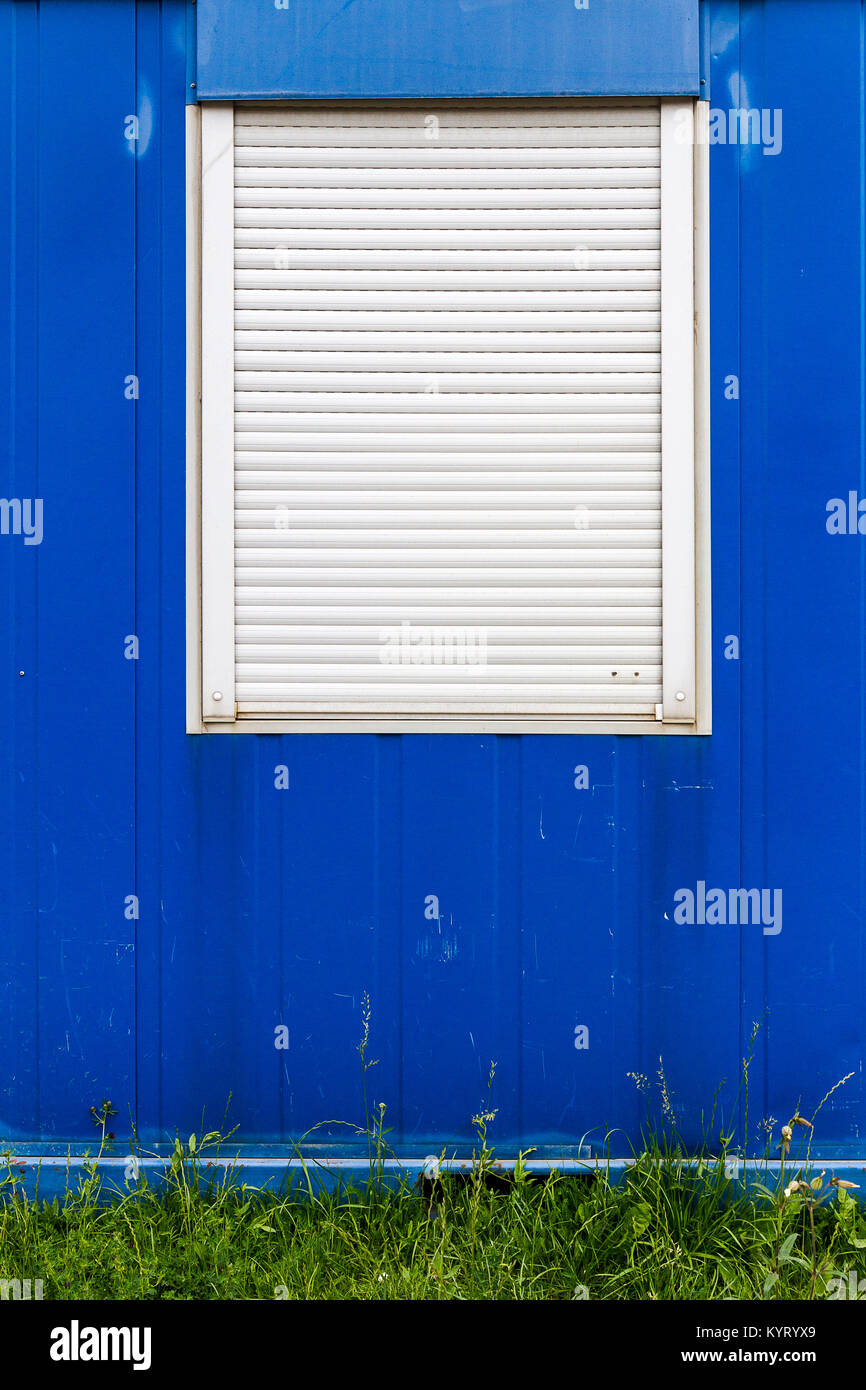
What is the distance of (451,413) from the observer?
9.28ft

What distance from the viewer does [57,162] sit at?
283cm

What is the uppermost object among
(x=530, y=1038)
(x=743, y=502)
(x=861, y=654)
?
(x=743, y=502)

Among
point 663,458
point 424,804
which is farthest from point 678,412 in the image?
point 424,804

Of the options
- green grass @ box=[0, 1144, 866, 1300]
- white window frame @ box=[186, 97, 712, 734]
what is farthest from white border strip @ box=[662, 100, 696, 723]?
green grass @ box=[0, 1144, 866, 1300]

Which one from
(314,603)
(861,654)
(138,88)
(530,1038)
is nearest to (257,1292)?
(530,1038)

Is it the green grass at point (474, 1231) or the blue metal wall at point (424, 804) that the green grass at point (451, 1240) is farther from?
the blue metal wall at point (424, 804)

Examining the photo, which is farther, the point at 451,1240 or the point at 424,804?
the point at 424,804

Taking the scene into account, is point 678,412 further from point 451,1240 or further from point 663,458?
point 451,1240

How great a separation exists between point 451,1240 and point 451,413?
2.29 metres

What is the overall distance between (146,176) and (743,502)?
1.99 metres

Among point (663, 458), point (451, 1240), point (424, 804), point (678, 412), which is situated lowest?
point (451, 1240)

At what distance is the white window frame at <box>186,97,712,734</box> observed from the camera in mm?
2795

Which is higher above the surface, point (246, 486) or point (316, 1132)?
point (246, 486)

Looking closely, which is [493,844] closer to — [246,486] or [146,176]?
[246,486]
